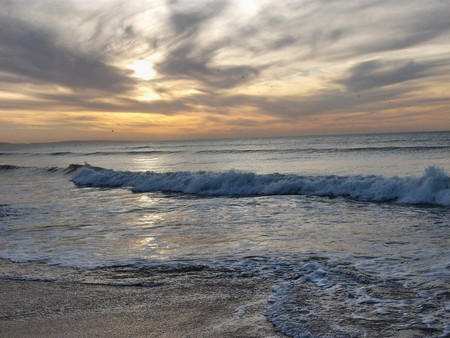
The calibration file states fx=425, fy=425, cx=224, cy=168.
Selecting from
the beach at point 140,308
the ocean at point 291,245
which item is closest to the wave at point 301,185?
the ocean at point 291,245

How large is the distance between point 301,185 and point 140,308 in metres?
13.1

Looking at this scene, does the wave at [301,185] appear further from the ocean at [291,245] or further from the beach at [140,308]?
the beach at [140,308]

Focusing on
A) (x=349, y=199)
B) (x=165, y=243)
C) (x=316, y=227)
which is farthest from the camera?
(x=349, y=199)

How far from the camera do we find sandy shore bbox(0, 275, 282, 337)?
15.1ft

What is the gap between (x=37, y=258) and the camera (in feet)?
26.6

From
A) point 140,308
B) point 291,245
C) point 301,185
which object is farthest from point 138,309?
point 301,185

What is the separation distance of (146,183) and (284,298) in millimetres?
17602

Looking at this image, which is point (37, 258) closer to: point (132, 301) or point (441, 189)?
point (132, 301)

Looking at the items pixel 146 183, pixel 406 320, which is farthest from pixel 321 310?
pixel 146 183

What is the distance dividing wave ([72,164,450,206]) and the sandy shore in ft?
32.1

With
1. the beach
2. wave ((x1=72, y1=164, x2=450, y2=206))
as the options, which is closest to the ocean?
wave ((x1=72, y1=164, x2=450, y2=206))

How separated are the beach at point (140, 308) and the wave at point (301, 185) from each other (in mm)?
9766

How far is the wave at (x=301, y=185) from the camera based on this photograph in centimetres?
1413

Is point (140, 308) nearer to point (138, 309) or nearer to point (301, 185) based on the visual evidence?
point (138, 309)
